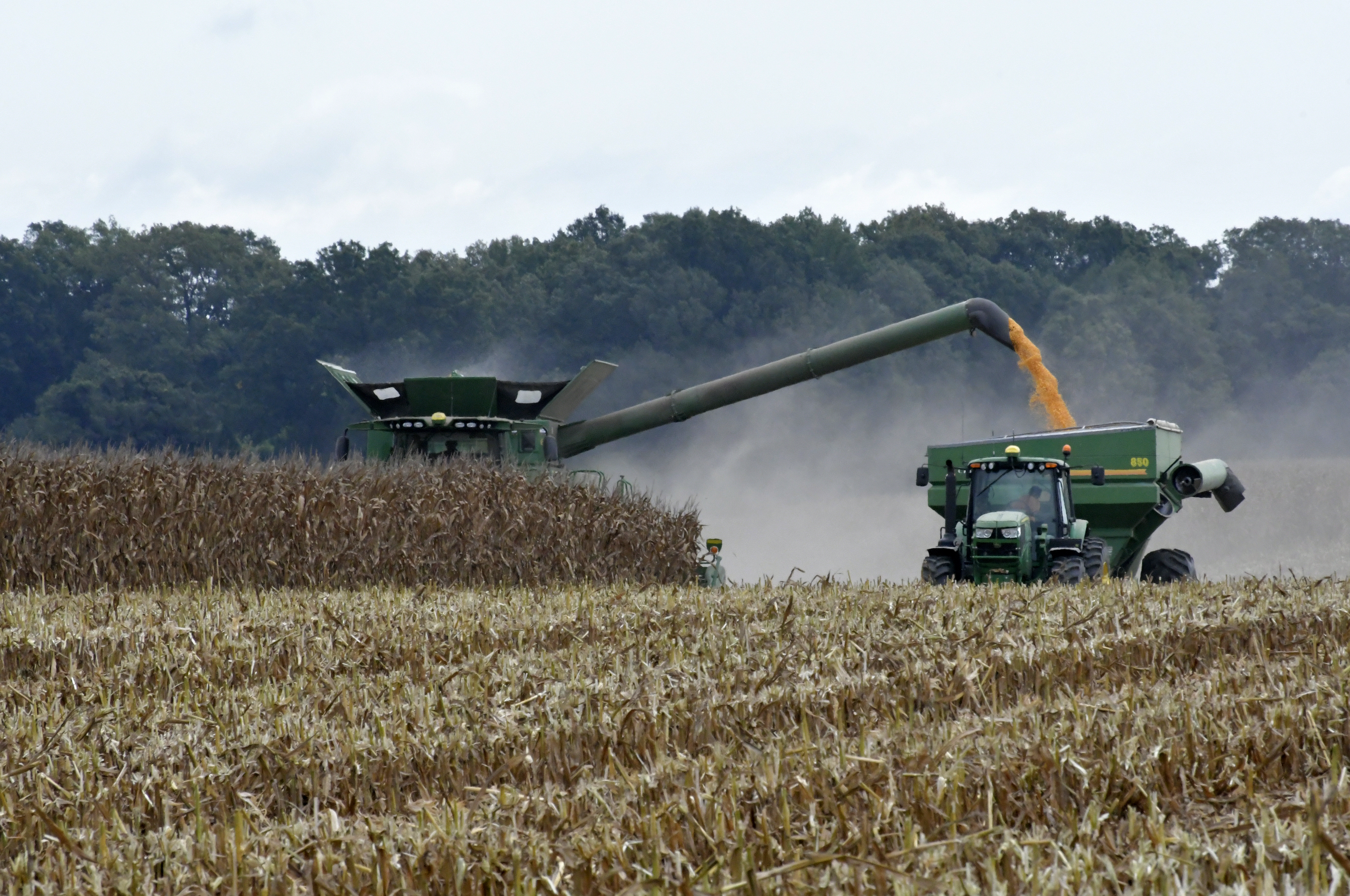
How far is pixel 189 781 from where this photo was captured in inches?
152

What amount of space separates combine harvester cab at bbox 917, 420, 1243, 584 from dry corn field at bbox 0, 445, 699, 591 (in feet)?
9.23

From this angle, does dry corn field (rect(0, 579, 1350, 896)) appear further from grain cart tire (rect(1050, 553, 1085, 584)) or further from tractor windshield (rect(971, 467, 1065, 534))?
tractor windshield (rect(971, 467, 1065, 534))

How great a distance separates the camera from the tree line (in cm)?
4753

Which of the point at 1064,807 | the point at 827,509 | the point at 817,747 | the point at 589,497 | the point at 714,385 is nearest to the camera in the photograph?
the point at 1064,807

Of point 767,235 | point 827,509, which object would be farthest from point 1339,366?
point 827,509

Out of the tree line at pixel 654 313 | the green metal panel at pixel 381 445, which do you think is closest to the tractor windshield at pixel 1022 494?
the green metal panel at pixel 381 445

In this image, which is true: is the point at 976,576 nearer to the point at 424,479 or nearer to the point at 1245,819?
the point at 424,479

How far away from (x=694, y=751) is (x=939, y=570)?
25.1 ft

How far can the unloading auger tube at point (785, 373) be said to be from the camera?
14.3m

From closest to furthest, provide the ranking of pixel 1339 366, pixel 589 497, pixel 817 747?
pixel 817 747 → pixel 589 497 → pixel 1339 366

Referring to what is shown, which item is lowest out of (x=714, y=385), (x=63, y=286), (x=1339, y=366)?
(x=714, y=385)

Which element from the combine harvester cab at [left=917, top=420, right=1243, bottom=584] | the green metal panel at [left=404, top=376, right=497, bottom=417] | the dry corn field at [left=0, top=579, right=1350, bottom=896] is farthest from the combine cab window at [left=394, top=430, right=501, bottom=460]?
the dry corn field at [left=0, top=579, right=1350, bottom=896]

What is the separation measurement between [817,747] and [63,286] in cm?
5997

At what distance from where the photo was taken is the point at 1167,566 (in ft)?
43.1
